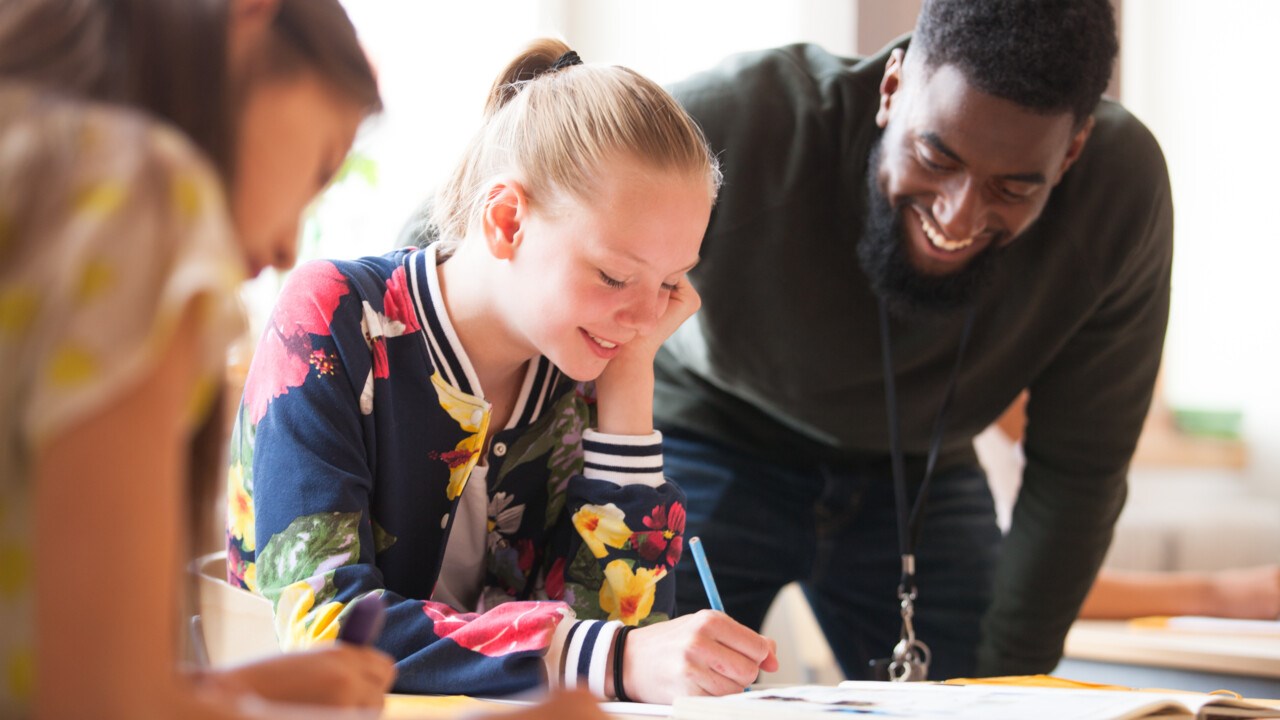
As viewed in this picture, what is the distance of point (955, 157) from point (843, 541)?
→ 0.63 m

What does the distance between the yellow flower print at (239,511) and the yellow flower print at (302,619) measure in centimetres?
16

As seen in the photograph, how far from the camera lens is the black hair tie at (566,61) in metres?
1.17

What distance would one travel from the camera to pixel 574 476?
44.3 inches

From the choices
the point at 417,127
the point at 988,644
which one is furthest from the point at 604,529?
the point at 417,127

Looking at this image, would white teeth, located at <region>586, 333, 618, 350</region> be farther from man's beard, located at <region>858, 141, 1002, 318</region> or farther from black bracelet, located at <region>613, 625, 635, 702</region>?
man's beard, located at <region>858, 141, 1002, 318</region>

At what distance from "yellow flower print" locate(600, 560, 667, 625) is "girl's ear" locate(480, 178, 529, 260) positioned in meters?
0.30

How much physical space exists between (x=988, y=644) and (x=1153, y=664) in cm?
24

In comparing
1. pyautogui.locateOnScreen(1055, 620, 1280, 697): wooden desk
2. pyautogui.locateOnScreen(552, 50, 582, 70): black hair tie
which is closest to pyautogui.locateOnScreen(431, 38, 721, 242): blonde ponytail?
pyautogui.locateOnScreen(552, 50, 582, 70): black hair tie

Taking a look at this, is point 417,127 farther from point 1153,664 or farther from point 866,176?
point 1153,664

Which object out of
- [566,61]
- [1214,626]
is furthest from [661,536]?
[1214,626]

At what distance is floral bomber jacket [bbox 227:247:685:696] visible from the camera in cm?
87

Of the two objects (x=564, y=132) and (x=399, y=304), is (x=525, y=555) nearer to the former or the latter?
(x=399, y=304)

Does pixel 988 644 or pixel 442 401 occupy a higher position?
pixel 442 401

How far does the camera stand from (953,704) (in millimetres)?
810
